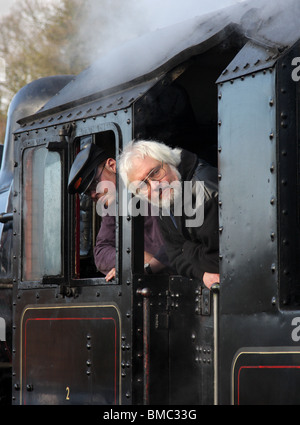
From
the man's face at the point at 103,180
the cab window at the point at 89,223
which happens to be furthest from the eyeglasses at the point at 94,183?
the cab window at the point at 89,223

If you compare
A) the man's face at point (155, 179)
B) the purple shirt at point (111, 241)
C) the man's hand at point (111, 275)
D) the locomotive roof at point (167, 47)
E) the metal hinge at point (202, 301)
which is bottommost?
the metal hinge at point (202, 301)

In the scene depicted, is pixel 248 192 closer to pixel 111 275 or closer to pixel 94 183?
pixel 111 275

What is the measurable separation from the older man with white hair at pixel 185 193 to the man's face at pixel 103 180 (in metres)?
0.53

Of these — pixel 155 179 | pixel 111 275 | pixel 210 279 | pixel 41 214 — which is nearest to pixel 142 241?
pixel 111 275

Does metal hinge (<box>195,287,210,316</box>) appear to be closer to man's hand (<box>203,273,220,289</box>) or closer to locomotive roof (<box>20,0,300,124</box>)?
man's hand (<box>203,273,220,289</box>)

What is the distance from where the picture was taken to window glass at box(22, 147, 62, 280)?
4301mm

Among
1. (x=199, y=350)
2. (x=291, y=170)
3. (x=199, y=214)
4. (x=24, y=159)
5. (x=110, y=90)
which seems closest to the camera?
(x=291, y=170)

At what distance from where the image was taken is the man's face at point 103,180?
418 cm

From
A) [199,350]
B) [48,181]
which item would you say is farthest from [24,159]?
[199,350]

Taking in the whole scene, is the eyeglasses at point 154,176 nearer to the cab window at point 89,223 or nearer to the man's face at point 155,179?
the man's face at point 155,179

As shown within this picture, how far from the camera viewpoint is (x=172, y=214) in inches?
143

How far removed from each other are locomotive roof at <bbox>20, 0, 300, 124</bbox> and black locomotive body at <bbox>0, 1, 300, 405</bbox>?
12mm
